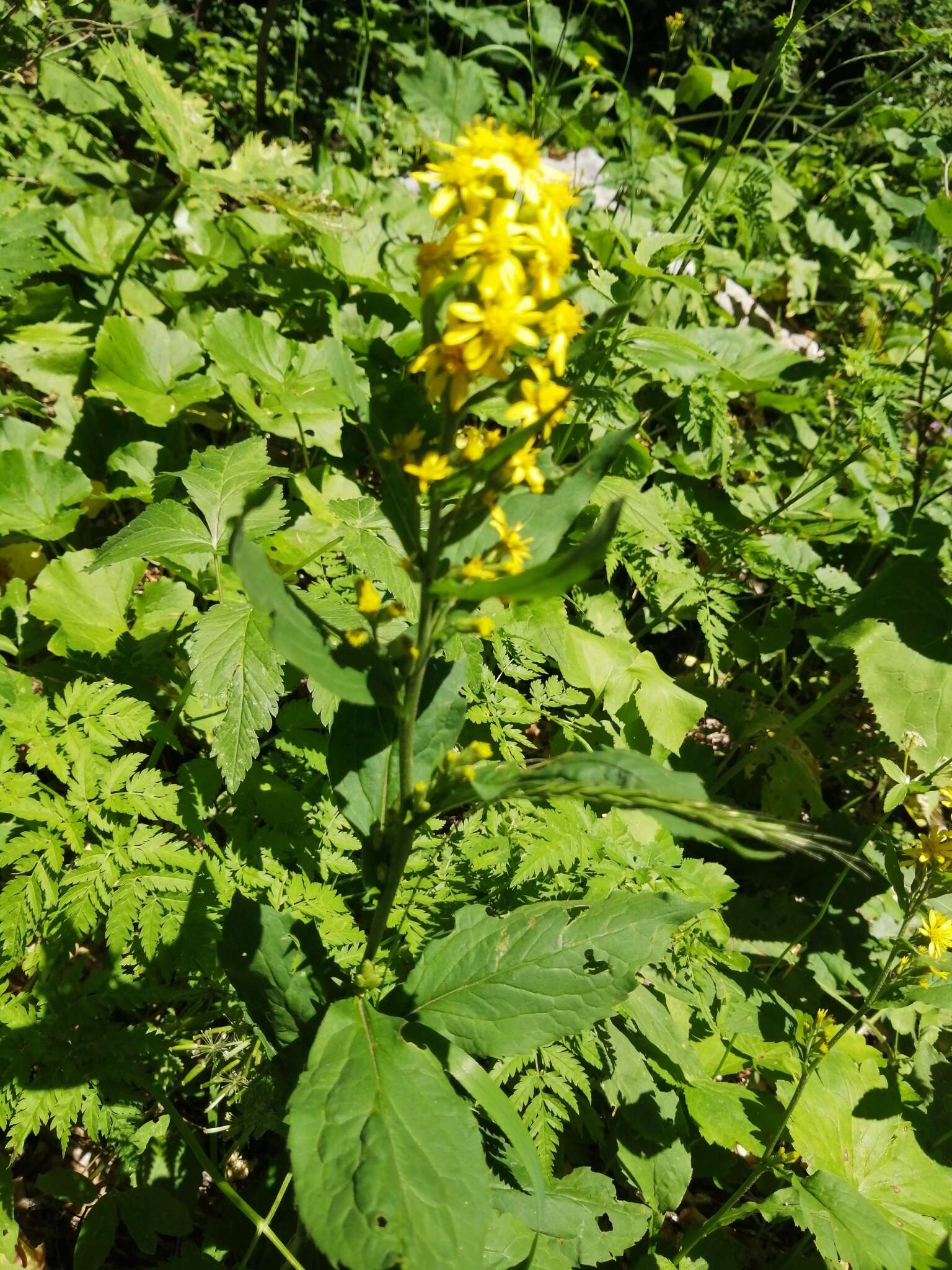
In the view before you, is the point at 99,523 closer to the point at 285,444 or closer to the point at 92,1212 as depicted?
the point at 285,444

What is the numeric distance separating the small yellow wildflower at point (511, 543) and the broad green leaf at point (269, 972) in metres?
0.71

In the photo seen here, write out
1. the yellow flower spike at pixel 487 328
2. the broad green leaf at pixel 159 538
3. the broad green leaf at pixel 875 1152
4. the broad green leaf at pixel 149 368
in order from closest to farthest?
the yellow flower spike at pixel 487 328, the broad green leaf at pixel 159 538, the broad green leaf at pixel 875 1152, the broad green leaf at pixel 149 368

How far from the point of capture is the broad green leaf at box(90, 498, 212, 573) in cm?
196

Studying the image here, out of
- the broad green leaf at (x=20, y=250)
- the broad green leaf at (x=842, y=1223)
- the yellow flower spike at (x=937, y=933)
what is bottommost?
the broad green leaf at (x=842, y=1223)

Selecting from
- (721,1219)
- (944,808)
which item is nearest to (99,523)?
(721,1219)

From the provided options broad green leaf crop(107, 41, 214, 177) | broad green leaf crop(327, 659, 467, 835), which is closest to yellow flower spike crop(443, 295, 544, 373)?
broad green leaf crop(327, 659, 467, 835)

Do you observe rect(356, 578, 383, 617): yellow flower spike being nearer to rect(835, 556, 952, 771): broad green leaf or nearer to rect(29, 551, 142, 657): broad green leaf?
rect(29, 551, 142, 657): broad green leaf

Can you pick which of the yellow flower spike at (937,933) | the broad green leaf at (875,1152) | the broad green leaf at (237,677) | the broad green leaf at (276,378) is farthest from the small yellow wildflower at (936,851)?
the broad green leaf at (276,378)

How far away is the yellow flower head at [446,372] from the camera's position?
3.36 feet

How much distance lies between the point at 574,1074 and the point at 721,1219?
532 mm

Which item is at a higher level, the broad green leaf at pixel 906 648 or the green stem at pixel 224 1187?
the broad green leaf at pixel 906 648

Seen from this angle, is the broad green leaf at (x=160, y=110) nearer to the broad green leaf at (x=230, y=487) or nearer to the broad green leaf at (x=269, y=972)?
the broad green leaf at (x=230, y=487)

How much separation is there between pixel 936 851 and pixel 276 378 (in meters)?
2.46

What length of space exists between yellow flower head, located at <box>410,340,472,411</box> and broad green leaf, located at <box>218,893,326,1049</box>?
0.86m
